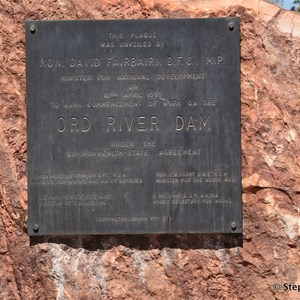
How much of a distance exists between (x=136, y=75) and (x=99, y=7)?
1.60ft

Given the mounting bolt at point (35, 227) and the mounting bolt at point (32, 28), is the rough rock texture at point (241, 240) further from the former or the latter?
the mounting bolt at point (32, 28)

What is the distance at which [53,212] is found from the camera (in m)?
3.85

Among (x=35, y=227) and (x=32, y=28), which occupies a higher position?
(x=32, y=28)

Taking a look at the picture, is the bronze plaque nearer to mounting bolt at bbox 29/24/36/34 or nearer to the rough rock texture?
the rough rock texture

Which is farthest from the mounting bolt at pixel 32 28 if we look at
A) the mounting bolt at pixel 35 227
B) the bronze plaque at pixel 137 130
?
the mounting bolt at pixel 35 227

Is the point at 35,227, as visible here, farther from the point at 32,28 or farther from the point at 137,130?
the point at 32,28

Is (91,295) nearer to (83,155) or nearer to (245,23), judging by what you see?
(83,155)

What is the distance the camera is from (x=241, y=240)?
3.85 metres

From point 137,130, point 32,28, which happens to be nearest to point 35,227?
point 137,130

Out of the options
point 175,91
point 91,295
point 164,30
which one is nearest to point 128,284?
point 91,295

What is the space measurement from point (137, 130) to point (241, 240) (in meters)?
0.89

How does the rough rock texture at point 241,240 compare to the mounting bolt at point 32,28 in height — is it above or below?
below

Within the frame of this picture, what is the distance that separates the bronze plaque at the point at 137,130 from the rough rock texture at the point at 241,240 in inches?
3.4

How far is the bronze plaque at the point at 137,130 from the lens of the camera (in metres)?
3.83
